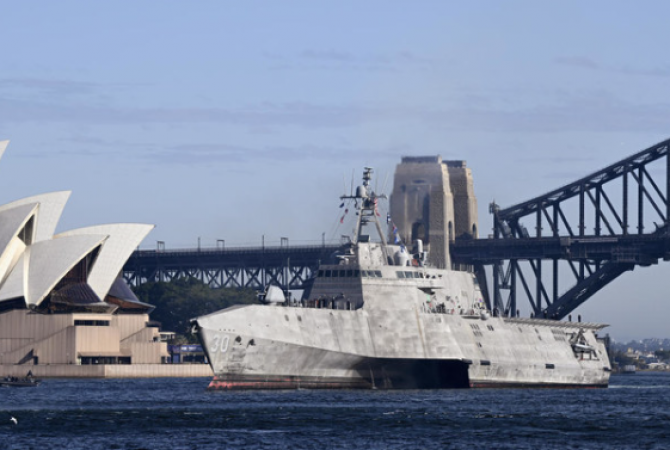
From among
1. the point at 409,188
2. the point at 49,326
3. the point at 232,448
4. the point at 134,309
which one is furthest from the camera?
the point at 409,188

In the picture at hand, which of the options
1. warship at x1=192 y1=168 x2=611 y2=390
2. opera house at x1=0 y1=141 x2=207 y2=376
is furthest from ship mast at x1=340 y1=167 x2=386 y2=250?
opera house at x1=0 y1=141 x2=207 y2=376

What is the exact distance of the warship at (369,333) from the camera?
8906 centimetres

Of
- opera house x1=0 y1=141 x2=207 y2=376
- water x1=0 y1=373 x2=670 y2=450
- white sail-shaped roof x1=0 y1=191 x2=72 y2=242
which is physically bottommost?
water x1=0 y1=373 x2=670 y2=450

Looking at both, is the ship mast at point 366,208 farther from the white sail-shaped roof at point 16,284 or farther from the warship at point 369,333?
the white sail-shaped roof at point 16,284

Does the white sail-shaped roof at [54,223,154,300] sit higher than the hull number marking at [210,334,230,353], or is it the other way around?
the white sail-shaped roof at [54,223,154,300]

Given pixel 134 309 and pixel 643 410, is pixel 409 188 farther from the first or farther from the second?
pixel 643 410

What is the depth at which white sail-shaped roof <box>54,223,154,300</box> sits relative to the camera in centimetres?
17062

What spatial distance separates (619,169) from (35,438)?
14030 centimetres

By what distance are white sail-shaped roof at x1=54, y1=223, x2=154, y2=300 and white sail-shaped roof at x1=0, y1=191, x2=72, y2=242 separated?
534 cm

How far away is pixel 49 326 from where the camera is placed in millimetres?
160000

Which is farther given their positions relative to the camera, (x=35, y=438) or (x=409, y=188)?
(x=409, y=188)

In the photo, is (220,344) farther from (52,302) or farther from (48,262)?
(52,302)

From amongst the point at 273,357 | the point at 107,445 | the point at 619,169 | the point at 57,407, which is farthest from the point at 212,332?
the point at 619,169

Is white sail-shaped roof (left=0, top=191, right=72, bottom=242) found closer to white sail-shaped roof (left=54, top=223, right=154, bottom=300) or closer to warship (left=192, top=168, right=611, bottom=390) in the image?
white sail-shaped roof (left=54, top=223, right=154, bottom=300)
